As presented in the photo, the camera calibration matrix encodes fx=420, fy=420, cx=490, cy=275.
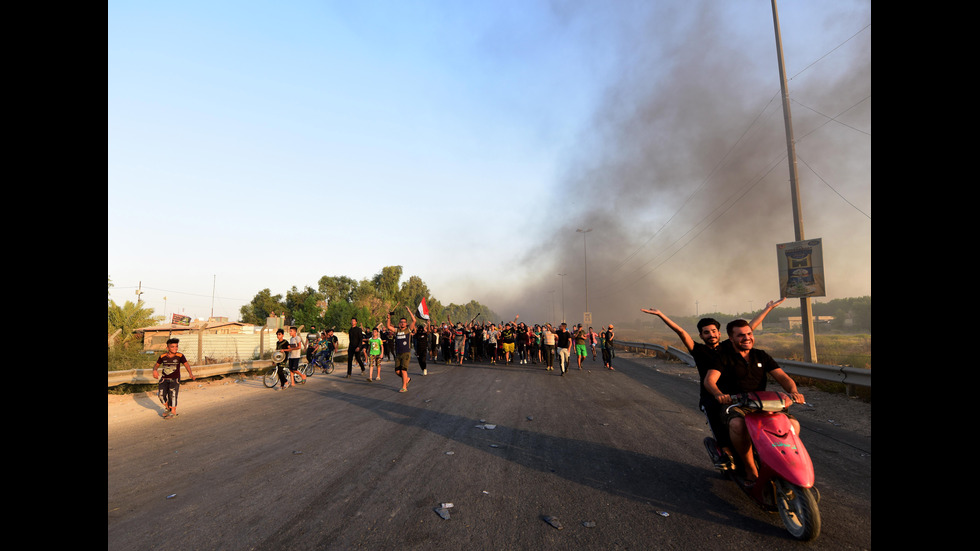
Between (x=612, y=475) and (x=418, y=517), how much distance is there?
232 cm

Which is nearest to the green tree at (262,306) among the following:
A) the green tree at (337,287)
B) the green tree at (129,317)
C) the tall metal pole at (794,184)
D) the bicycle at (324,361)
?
the green tree at (337,287)

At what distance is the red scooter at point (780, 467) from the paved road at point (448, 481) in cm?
17

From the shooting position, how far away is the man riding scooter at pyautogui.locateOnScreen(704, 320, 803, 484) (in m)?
4.22

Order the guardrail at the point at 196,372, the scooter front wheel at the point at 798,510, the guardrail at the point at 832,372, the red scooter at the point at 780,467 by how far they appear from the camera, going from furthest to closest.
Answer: the guardrail at the point at 196,372 < the guardrail at the point at 832,372 < the red scooter at the point at 780,467 < the scooter front wheel at the point at 798,510

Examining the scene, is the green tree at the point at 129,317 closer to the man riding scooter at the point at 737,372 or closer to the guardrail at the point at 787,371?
the guardrail at the point at 787,371

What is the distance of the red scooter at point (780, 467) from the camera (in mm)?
3375

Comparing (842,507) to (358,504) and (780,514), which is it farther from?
(358,504)

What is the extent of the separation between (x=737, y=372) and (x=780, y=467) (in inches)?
43.6

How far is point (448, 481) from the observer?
467 centimetres

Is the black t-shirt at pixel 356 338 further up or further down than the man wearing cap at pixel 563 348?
further up

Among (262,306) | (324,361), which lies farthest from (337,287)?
(324,361)
